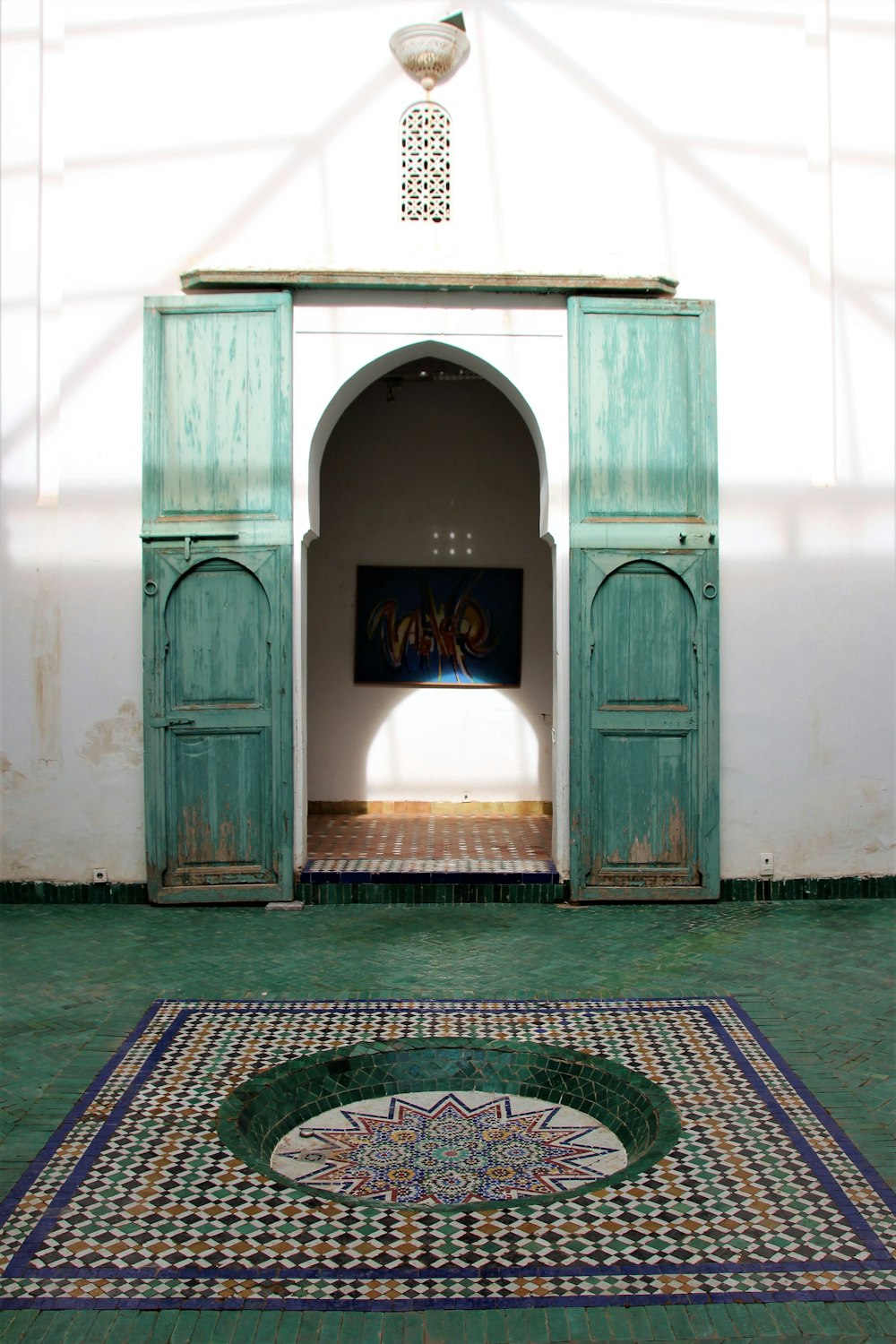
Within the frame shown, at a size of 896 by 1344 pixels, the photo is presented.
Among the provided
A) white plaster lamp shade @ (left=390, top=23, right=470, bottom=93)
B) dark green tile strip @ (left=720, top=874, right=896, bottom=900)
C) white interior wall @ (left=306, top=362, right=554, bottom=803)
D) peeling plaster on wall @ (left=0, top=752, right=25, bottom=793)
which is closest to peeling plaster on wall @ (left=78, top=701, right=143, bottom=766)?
peeling plaster on wall @ (left=0, top=752, right=25, bottom=793)

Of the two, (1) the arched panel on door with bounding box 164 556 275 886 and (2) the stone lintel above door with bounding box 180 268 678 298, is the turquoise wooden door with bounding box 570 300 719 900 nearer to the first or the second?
(2) the stone lintel above door with bounding box 180 268 678 298

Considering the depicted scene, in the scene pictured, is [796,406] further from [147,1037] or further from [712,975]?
[147,1037]

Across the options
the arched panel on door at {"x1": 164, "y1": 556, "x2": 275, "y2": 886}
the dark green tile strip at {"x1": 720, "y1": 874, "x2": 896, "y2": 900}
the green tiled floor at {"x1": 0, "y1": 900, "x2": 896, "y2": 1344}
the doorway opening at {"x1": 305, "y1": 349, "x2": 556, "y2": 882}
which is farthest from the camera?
the doorway opening at {"x1": 305, "y1": 349, "x2": 556, "y2": 882}

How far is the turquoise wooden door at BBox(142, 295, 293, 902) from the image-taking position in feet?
23.5

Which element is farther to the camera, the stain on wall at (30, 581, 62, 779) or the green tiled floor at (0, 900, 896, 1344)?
the stain on wall at (30, 581, 62, 779)

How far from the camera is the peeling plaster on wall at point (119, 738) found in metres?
7.23

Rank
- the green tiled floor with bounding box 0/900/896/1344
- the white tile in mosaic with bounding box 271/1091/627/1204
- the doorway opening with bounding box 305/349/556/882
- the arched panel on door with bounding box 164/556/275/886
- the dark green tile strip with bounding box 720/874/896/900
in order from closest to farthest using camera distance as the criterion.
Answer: the green tiled floor with bounding box 0/900/896/1344, the white tile in mosaic with bounding box 271/1091/627/1204, the arched panel on door with bounding box 164/556/275/886, the dark green tile strip with bounding box 720/874/896/900, the doorway opening with bounding box 305/349/556/882

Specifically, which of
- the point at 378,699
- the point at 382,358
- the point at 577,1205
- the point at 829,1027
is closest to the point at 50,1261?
the point at 577,1205

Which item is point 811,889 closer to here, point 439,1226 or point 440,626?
point 440,626

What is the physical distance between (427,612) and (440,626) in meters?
0.15

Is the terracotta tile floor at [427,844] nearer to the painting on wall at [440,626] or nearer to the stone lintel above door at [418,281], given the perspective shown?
the painting on wall at [440,626]

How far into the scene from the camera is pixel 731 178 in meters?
7.33

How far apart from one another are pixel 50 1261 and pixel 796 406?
5.92 m

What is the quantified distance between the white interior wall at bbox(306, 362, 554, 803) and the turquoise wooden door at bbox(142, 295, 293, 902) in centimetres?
306
